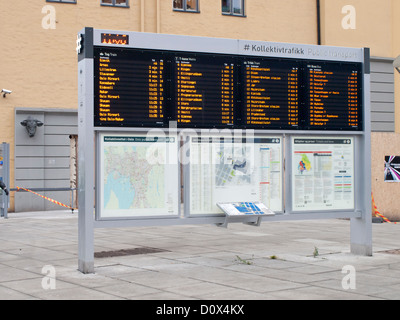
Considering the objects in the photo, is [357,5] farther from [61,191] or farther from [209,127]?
[209,127]

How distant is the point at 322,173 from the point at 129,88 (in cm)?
369

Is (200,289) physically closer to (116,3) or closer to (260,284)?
(260,284)

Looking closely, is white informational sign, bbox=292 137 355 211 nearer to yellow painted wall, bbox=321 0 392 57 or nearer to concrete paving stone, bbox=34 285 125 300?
concrete paving stone, bbox=34 285 125 300

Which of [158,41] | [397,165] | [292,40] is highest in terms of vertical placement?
[292,40]

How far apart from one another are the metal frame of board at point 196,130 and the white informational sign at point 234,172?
15 cm

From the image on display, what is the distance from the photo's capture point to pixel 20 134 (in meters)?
21.3

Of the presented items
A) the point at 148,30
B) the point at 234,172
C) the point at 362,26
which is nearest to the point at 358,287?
the point at 234,172

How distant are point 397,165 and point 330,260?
27.6ft

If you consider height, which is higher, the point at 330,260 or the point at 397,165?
the point at 397,165

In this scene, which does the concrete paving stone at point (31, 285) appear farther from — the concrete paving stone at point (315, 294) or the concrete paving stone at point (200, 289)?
the concrete paving stone at point (315, 294)

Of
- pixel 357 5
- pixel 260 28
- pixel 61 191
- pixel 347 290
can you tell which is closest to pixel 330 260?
pixel 347 290

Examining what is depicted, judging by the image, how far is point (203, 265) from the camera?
9.63m

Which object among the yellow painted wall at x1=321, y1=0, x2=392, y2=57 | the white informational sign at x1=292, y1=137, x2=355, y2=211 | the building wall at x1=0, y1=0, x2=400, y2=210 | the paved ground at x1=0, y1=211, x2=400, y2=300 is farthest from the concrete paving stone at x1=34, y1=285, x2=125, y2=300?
the yellow painted wall at x1=321, y1=0, x2=392, y2=57

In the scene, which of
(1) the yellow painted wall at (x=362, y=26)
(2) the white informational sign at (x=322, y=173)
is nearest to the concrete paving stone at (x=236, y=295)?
(2) the white informational sign at (x=322, y=173)
